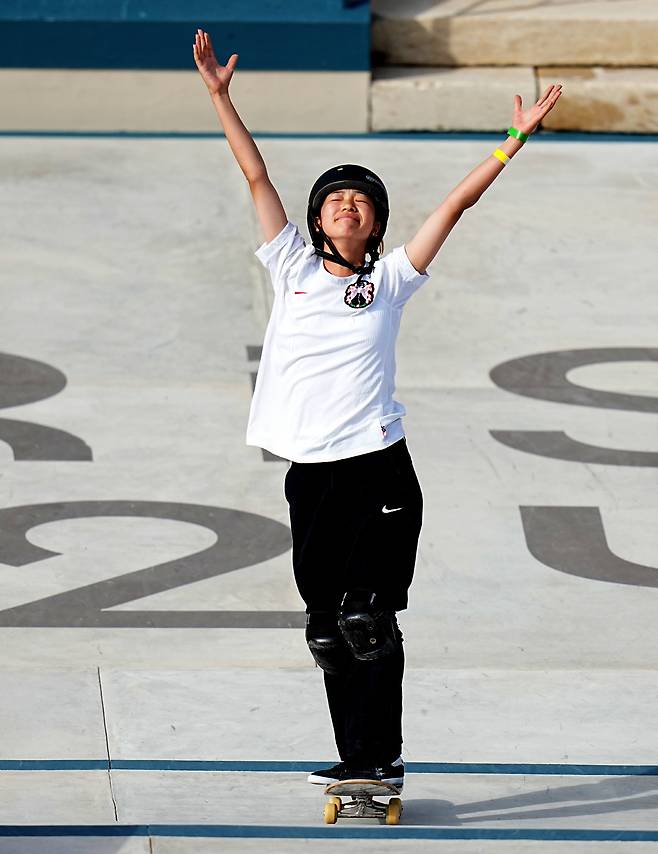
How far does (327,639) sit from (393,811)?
54 cm

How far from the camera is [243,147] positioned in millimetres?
4949

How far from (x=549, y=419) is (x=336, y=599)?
158 inches

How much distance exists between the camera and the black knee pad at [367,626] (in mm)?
4699

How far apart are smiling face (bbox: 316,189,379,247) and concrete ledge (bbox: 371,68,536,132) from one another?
9.63 m

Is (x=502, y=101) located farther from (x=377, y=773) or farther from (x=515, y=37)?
(x=377, y=773)

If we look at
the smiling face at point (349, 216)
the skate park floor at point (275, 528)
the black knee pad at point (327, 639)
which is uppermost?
the smiling face at point (349, 216)

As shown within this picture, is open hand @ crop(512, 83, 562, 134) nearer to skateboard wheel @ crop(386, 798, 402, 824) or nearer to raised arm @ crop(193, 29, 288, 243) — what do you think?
raised arm @ crop(193, 29, 288, 243)

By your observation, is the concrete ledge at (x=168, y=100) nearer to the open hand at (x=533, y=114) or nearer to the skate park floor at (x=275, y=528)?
the skate park floor at (x=275, y=528)

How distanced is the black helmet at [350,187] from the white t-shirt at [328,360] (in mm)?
45

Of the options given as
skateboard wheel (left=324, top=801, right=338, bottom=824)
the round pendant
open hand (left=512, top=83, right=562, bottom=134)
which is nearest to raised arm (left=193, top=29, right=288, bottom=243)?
the round pendant

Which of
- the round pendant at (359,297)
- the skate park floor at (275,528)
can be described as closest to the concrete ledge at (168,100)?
the skate park floor at (275,528)

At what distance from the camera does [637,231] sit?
38.8ft

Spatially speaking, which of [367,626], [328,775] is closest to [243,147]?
[367,626]

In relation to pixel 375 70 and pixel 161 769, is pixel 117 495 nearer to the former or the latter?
pixel 161 769
